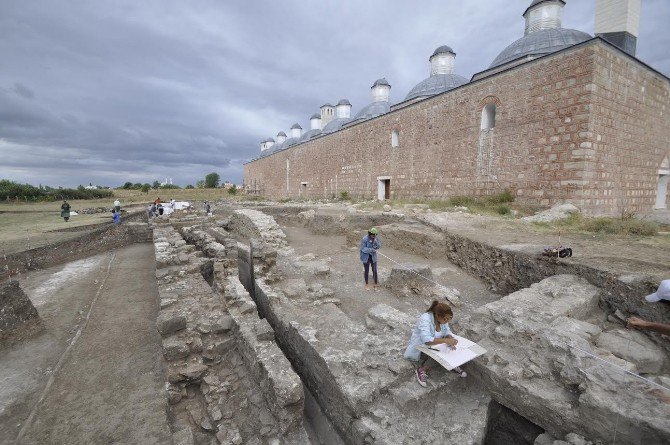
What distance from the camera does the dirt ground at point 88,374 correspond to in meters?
3.16

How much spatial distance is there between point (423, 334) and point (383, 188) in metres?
17.2

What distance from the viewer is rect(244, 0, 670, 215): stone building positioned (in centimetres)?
975

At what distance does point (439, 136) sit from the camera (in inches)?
590

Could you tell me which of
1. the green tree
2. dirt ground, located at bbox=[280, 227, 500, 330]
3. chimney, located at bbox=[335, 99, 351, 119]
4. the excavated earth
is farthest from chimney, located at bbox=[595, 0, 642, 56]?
the green tree

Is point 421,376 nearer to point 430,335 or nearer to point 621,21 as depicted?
point 430,335

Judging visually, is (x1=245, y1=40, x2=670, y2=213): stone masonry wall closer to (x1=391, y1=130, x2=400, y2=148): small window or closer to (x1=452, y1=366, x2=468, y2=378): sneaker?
(x1=391, y1=130, x2=400, y2=148): small window

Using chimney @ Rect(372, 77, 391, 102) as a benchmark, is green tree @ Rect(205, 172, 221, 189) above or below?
below

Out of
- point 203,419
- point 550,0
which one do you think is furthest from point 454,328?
point 550,0

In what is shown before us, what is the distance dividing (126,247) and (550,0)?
992 inches

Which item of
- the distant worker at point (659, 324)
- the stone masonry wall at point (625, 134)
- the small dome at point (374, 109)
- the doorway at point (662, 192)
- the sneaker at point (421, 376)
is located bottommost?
the sneaker at point (421, 376)

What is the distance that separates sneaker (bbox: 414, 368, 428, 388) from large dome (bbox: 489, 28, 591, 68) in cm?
1747

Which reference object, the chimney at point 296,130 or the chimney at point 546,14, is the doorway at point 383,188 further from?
the chimney at point 296,130

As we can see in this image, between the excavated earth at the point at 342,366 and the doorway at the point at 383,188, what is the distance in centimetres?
1300

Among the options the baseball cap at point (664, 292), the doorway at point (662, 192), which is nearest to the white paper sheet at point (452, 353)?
the baseball cap at point (664, 292)
